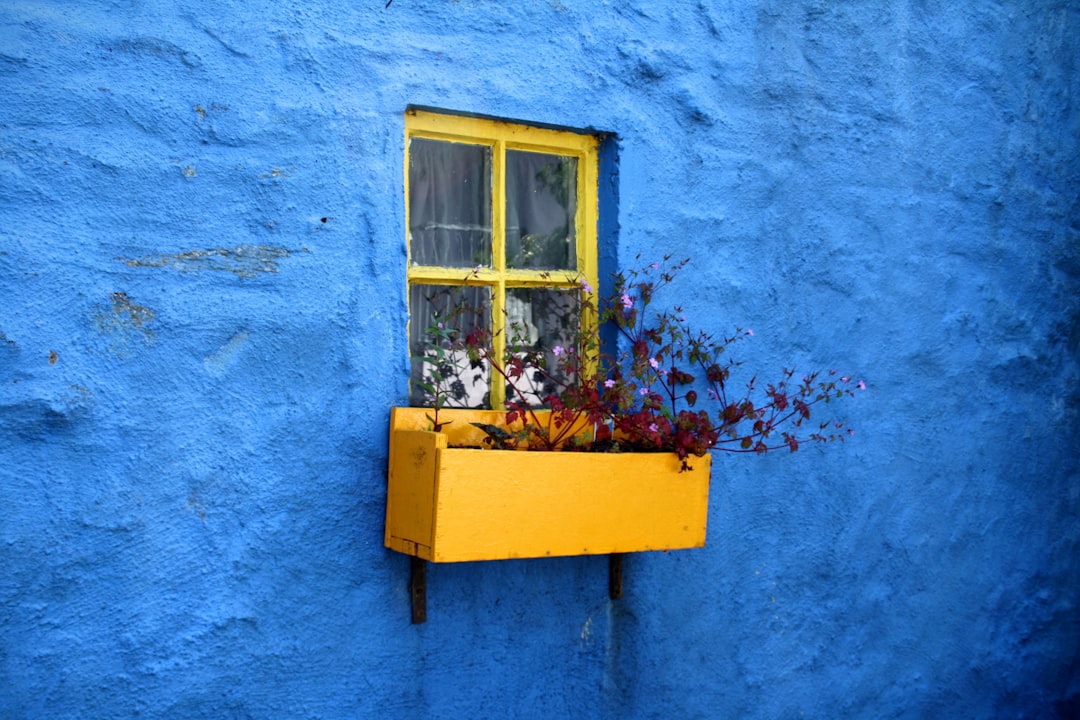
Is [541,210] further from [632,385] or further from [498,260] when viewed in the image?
[632,385]

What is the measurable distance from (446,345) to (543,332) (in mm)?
366

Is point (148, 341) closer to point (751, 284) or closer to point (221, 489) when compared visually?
point (221, 489)

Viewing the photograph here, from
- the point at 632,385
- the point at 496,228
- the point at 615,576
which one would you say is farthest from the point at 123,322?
the point at 615,576

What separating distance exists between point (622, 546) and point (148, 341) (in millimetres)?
1423

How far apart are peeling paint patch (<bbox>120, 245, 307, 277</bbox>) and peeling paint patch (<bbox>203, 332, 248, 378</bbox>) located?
176mm

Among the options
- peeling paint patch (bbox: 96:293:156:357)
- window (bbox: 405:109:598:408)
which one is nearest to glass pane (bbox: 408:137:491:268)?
window (bbox: 405:109:598:408)

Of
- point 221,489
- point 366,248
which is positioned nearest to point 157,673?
point 221,489

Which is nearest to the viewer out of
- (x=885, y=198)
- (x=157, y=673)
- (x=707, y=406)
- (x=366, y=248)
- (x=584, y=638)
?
(x=157, y=673)

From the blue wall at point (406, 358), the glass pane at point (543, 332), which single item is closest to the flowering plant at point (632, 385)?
the glass pane at point (543, 332)

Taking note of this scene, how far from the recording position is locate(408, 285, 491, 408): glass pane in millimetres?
3369

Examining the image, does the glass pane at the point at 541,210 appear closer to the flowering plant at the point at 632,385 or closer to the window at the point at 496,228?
the window at the point at 496,228

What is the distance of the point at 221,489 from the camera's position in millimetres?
2943

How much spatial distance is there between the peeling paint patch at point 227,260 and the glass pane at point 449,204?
464 millimetres

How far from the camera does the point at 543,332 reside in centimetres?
362
